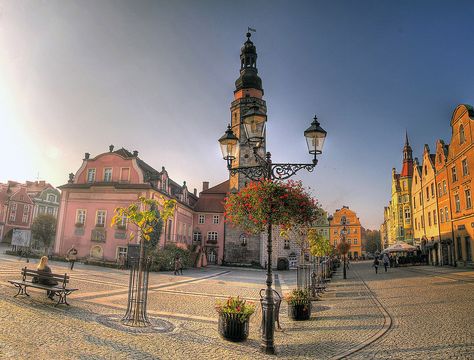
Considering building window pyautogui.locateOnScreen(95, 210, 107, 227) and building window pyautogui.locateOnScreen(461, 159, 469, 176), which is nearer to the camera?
building window pyautogui.locateOnScreen(461, 159, 469, 176)

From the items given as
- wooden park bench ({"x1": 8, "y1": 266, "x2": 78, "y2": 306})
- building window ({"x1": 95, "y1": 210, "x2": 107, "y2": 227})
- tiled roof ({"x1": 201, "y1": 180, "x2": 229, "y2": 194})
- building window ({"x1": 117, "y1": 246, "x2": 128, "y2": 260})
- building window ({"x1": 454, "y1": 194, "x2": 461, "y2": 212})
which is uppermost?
tiled roof ({"x1": 201, "y1": 180, "x2": 229, "y2": 194})

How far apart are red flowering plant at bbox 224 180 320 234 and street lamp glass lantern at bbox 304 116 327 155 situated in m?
1.04

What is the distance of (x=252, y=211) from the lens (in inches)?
372

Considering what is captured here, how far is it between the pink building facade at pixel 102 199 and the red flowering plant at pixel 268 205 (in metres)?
26.8

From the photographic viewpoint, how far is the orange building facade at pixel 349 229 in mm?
91375

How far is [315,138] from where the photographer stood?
9.92 m

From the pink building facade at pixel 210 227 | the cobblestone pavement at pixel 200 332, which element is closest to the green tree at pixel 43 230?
the pink building facade at pixel 210 227

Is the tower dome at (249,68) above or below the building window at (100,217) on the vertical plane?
above

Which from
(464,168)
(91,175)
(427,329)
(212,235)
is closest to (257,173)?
(427,329)

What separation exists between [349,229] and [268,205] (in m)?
88.5

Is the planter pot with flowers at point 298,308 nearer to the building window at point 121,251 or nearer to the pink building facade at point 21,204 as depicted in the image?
the building window at point 121,251

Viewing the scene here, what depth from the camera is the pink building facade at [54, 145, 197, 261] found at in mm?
35312

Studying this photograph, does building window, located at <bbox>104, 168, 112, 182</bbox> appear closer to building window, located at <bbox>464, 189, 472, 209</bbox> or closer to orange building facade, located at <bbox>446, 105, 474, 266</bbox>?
orange building facade, located at <bbox>446, 105, 474, 266</bbox>

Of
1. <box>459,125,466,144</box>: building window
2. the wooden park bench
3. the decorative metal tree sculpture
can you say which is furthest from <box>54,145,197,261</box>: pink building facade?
<box>459,125,466,144</box>: building window
